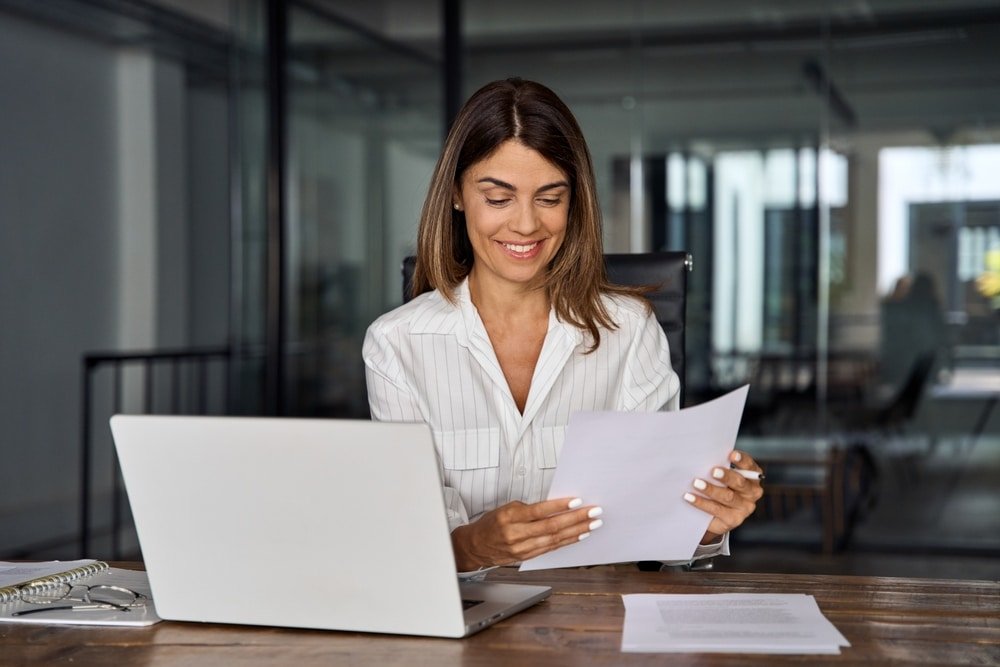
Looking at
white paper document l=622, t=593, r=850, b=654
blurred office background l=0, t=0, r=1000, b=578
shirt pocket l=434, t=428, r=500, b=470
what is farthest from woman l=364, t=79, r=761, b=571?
blurred office background l=0, t=0, r=1000, b=578

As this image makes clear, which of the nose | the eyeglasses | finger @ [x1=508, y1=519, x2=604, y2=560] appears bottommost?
the eyeglasses

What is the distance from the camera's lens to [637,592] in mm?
1387

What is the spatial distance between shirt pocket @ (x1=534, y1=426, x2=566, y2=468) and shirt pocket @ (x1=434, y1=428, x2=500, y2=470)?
2.8 inches

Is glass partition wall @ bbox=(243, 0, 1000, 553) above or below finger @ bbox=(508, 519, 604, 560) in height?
above

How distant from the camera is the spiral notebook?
1.31m

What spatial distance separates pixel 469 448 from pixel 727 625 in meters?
0.71

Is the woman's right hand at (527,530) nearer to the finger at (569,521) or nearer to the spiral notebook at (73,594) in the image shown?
the finger at (569,521)

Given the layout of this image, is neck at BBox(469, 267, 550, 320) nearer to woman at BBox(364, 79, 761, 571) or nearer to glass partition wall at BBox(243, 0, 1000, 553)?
woman at BBox(364, 79, 761, 571)

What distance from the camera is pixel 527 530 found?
135 cm

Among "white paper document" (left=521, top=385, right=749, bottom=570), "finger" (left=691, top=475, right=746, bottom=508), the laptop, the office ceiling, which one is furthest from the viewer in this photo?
the office ceiling

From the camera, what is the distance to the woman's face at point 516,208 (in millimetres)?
1834

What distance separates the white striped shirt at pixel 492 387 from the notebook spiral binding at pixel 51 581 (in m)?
0.52

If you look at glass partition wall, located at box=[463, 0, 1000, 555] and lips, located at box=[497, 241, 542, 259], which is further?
glass partition wall, located at box=[463, 0, 1000, 555]

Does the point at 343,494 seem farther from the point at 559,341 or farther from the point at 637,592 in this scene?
the point at 559,341
